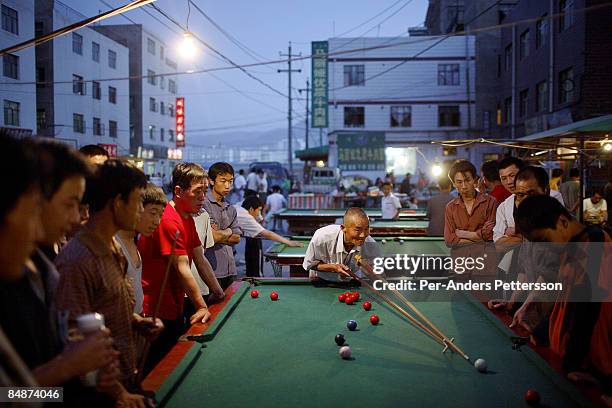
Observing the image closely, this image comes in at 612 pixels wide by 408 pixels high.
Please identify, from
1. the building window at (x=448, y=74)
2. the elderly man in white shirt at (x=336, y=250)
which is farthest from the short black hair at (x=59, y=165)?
the building window at (x=448, y=74)

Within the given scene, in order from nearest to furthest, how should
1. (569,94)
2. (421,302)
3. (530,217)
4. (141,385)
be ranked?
(141,385) → (530,217) → (421,302) → (569,94)

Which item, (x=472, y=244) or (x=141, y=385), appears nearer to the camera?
(x=141, y=385)

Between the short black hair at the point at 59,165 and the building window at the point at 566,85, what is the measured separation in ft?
45.8

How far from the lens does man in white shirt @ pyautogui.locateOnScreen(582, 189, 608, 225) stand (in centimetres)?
859

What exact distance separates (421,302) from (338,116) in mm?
23753

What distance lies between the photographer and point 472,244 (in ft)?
16.9

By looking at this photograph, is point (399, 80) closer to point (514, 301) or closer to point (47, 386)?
point (514, 301)

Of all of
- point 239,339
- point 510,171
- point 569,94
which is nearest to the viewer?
point 239,339

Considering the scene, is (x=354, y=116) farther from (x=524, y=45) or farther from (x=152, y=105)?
(x=152, y=105)

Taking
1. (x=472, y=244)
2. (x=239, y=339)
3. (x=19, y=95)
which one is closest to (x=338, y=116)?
(x=19, y=95)

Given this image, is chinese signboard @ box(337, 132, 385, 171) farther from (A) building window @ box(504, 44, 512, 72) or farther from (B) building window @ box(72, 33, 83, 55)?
(B) building window @ box(72, 33, 83, 55)

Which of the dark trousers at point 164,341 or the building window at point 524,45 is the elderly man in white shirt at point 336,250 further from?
the building window at point 524,45

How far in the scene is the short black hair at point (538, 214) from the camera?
2465 mm

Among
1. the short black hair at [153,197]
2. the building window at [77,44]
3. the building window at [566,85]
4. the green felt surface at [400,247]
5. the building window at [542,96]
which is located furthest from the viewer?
the building window at [77,44]
